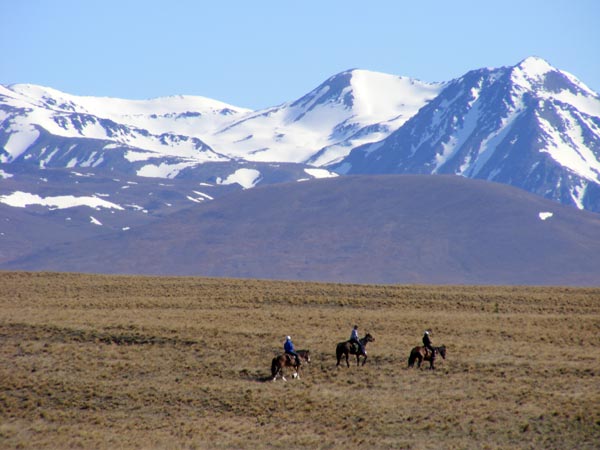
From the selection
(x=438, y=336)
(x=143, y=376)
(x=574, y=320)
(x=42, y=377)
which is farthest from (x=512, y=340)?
(x=42, y=377)

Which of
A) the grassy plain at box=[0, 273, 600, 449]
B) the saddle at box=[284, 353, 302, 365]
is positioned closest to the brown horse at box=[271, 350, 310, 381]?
the saddle at box=[284, 353, 302, 365]

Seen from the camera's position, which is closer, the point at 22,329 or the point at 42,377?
the point at 42,377

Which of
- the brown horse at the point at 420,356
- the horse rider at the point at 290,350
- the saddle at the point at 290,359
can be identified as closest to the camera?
the horse rider at the point at 290,350

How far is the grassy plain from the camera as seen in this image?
41.1m

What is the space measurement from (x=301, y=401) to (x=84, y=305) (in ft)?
87.7

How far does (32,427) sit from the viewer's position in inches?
1702

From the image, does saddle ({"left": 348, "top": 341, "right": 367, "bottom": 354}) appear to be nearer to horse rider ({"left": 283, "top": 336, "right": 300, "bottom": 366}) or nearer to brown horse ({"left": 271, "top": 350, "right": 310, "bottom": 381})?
brown horse ({"left": 271, "top": 350, "right": 310, "bottom": 381})

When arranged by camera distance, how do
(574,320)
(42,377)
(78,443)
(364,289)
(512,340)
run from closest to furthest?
(78,443) < (42,377) < (512,340) < (574,320) < (364,289)

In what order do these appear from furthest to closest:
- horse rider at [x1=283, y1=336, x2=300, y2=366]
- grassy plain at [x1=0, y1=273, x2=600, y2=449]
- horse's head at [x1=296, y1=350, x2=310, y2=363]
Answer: horse's head at [x1=296, y1=350, x2=310, y2=363]
horse rider at [x1=283, y1=336, x2=300, y2=366]
grassy plain at [x1=0, y1=273, x2=600, y2=449]

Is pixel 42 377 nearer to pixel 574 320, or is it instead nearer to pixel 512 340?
pixel 512 340

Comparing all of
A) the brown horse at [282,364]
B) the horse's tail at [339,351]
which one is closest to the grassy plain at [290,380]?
the brown horse at [282,364]

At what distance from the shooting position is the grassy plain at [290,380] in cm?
4112

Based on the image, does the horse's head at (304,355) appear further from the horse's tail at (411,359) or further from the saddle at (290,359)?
the horse's tail at (411,359)

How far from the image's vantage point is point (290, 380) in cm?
4719
